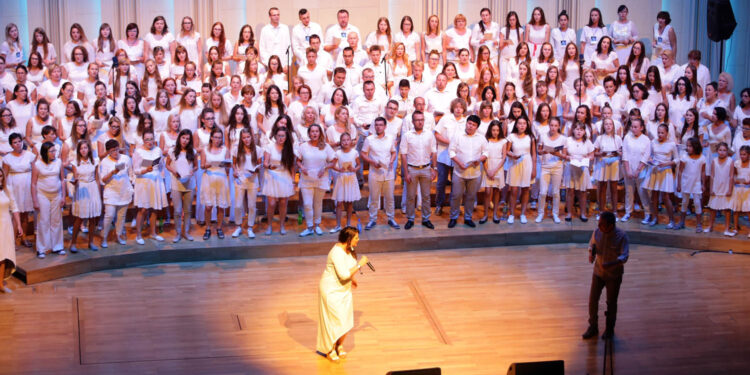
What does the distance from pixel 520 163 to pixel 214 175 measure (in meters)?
3.51

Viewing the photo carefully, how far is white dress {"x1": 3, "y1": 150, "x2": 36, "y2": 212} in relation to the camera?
8789 millimetres

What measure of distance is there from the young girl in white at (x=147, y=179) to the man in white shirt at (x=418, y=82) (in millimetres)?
3340

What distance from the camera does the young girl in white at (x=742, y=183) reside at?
368 inches

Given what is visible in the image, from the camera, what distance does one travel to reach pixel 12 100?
1018 cm

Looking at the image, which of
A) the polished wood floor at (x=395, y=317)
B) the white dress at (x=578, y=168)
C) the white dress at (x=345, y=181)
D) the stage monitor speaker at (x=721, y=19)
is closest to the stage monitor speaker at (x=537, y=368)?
the polished wood floor at (x=395, y=317)

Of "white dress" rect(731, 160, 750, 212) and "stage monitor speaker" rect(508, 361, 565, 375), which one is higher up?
"white dress" rect(731, 160, 750, 212)

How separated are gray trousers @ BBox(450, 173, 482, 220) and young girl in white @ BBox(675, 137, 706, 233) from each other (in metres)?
2.33

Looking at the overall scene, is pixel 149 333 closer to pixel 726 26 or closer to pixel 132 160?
pixel 132 160

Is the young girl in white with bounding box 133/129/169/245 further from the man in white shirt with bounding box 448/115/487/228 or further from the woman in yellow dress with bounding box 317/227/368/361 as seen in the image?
the woman in yellow dress with bounding box 317/227/368/361

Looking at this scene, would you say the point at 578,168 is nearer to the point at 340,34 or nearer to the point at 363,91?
the point at 363,91

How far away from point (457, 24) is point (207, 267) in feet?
16.3

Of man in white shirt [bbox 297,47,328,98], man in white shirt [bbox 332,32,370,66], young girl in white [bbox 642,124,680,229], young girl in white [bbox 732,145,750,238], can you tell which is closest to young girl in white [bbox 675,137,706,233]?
young girl in white [bbox 642,124,680,229]

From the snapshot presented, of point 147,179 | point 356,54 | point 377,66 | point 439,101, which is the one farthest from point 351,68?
point 147,179

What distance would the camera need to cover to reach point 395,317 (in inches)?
294
